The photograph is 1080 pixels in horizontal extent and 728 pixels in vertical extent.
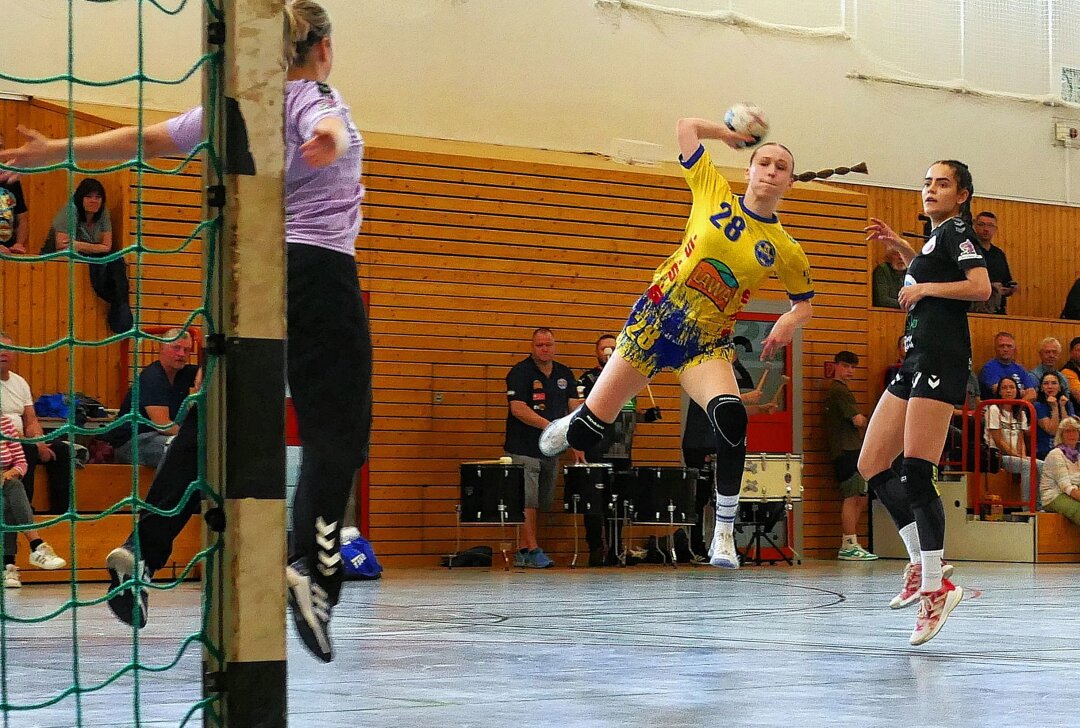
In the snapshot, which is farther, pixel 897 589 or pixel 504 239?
pixel 504 239

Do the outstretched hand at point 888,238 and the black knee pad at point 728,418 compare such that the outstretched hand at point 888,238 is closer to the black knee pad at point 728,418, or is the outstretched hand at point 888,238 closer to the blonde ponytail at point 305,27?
the black knee pad at point 728,418

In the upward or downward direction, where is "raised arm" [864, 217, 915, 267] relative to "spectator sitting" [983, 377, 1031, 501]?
upward

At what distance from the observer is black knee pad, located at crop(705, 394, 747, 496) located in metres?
6.62

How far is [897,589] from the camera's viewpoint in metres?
10.0

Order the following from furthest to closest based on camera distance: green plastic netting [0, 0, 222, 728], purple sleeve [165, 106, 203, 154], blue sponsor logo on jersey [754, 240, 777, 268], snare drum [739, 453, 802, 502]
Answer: snare drum [739, 453, 802, 502]
blue sponsor logo on jersey [754, 240, 777, 268]
purple sleeve [165, 106, 203, 154]
green plastic netting [0, 0, 222, 728]

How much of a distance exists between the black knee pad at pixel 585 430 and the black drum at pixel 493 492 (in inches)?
238

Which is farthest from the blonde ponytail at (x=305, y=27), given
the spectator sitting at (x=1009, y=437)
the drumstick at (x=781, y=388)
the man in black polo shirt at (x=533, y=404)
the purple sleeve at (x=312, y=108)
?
the spectator sitting at (x=1009, y=437)

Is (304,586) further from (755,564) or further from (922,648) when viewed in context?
(755,564)

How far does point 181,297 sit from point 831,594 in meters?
6.82

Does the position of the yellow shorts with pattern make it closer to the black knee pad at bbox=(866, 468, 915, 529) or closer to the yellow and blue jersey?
the yellow and blue jersey

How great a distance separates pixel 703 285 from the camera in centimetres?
705

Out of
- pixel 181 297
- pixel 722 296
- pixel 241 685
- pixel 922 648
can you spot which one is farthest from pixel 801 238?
pixel 241 685

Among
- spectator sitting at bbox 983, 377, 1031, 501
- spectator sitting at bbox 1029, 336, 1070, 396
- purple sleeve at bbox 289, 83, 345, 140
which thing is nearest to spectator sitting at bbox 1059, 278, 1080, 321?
spectator sitting at bbox 1029, 336, 1070, 396

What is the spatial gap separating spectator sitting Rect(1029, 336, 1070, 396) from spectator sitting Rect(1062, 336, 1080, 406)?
11 cm
